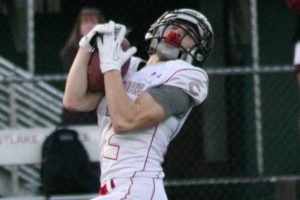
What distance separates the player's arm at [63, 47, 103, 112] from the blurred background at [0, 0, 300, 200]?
2.49 m

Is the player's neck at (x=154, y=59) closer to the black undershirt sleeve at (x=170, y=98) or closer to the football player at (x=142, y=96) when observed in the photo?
the football player at (x=142, y=96)

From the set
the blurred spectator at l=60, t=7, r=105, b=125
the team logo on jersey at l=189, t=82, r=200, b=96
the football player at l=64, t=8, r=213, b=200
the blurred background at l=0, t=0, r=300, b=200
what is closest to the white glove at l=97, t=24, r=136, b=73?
the football player at l=64, t=8, r=213, b=200

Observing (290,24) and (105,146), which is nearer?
(105,146)

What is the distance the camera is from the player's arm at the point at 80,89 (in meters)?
4.15

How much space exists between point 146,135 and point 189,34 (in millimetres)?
481

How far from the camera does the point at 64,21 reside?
33.8 feet

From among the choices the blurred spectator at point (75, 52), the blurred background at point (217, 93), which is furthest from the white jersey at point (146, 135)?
the blurred spectator at point (75, 52)

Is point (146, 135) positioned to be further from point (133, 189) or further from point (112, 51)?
point (112, 51)

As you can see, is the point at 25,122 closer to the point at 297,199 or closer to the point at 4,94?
the point at 4,94

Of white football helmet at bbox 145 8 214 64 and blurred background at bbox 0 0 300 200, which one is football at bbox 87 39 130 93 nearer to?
white football helmet at bbox 145 8 214 64

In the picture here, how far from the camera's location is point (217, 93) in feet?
27.2

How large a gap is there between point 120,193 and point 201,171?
13.8 feet

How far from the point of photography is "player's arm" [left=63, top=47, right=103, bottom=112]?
13.6ft

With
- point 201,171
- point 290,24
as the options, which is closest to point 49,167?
point 201,171
